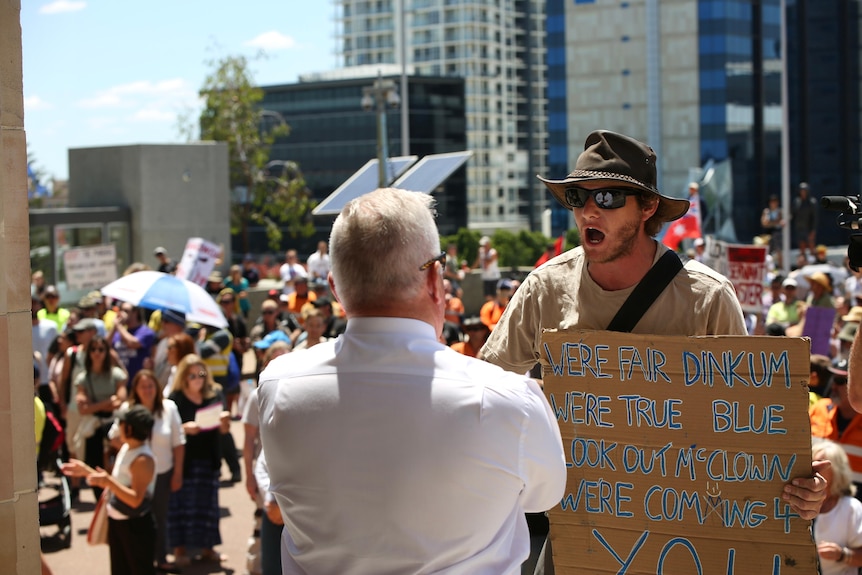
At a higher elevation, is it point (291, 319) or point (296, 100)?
point (296, 100)

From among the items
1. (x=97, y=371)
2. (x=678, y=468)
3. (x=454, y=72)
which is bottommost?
(x=97, y=371)

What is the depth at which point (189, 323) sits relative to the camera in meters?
12.9

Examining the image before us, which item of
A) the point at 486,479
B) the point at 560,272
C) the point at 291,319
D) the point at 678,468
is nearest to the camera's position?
the point at 486,479

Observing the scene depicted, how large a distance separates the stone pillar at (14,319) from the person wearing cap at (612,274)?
1.47 m

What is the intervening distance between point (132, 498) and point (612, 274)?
4906mm

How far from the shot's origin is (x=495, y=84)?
484 feet

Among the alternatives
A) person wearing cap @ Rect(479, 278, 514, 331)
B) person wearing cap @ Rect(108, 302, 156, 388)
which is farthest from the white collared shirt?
person wearing cap @ Rect(479, 278, 514, 331)

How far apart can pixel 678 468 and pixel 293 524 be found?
124cm

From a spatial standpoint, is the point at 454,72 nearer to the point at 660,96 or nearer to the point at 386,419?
the point at 660,96

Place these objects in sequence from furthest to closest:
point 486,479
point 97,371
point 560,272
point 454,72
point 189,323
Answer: point 454,72 < point 189,323 < point 97,371 < point 560,272 < point 486,479

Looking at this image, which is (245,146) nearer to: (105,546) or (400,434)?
(105,546)

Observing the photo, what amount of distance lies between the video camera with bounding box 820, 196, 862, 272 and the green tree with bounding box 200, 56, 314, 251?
4176 cm

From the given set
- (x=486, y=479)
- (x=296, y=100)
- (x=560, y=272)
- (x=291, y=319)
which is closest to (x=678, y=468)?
(x=560, y=272)

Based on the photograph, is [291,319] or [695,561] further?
[291,319]
